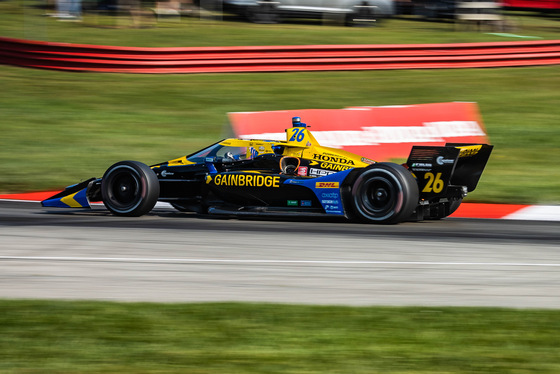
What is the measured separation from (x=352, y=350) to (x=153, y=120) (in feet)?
42.4

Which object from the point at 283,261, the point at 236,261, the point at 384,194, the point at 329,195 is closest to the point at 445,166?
the point at 384,194

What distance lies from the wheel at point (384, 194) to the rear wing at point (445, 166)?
0.31m

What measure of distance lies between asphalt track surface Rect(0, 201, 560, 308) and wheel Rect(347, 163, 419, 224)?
16 centimetres

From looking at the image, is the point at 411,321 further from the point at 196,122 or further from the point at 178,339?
the point at 196,122

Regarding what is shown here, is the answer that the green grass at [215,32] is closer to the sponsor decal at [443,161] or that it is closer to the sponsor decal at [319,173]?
the sponsor decal at [319,173]

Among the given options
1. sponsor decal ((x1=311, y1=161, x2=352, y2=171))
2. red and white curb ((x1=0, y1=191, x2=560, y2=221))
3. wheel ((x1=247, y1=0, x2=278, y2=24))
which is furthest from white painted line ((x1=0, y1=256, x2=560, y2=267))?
wheel ((x1=247, y1=0, x2=278, y2=24))

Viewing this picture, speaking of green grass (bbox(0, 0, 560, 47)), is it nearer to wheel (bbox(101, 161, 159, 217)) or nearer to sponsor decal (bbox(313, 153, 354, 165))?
wheel (bbox(101, 161, 159, 217))

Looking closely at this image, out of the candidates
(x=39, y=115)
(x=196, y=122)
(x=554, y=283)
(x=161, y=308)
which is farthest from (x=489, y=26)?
(x=161, y=308)

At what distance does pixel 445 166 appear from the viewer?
29.1 ft

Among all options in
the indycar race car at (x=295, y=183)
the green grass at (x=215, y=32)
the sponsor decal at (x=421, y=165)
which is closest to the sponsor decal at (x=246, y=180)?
the indycar race car at (x=295, y=183)

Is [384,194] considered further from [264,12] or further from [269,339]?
[264,12]

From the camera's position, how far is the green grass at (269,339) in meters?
4.29

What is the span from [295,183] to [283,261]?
2.14m

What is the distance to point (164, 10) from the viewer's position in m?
25.2
